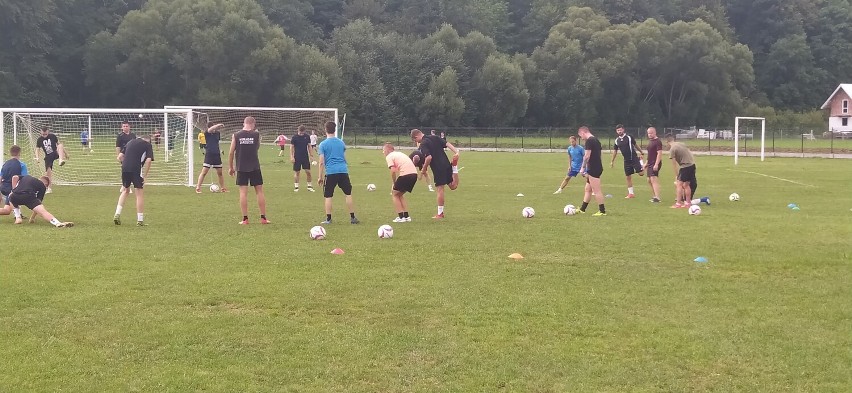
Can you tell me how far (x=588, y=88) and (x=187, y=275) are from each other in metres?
71.0

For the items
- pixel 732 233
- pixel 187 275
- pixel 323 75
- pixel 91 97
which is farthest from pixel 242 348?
pixel 91 97

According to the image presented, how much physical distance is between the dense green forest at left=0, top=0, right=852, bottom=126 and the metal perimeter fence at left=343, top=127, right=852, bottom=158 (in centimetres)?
590

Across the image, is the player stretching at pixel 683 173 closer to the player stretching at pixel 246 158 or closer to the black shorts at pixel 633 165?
the black shorts at pixel 633 165

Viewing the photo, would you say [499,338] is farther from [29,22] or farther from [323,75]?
[29,22]

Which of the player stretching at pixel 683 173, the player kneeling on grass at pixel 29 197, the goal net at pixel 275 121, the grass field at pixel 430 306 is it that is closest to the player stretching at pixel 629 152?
the player stretching at pixel 683 173

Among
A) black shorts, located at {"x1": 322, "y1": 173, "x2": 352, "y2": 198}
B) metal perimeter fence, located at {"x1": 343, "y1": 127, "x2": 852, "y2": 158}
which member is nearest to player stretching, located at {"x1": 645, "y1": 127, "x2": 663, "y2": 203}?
black shorts, located at {"x1": 322, "y1": 173, "x2": 352, "y2": 198}

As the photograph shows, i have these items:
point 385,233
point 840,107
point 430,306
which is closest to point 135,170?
point 385,233

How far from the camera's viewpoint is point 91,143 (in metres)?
30.8

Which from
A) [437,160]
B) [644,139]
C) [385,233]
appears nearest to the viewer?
[385,233]

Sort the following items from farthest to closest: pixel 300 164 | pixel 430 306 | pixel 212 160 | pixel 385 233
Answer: pixel 300 164
pixel 212 160
pixel 385 233
pixel 430 306

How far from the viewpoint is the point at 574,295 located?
7.97 meters

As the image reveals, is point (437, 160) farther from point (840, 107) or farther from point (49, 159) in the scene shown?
point (840, 107)

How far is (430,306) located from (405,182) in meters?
6.26

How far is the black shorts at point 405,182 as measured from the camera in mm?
13602
